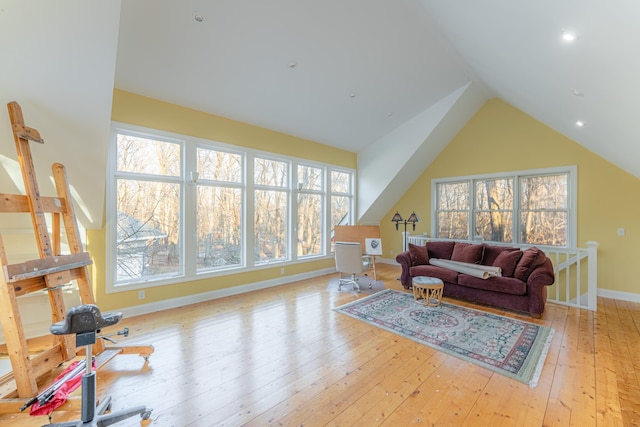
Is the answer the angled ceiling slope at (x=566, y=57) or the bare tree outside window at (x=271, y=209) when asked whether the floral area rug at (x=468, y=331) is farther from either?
the angled ceiling slope at (x=566, y=57)

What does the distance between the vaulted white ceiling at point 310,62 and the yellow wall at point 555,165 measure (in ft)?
1.20

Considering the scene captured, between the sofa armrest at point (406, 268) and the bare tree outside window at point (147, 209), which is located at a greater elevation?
the bare tree outside window at point (147, 209)

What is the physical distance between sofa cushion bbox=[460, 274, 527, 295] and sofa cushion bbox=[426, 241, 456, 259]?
94 cm

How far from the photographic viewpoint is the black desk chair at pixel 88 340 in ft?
5.03

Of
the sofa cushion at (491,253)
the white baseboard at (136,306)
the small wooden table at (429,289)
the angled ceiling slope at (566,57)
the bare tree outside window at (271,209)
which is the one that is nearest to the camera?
the angled ceiling slope at (566,57)

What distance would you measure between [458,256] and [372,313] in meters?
2.27

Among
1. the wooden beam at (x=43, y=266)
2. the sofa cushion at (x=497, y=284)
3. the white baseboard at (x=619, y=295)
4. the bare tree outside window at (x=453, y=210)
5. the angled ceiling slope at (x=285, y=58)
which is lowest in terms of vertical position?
the white baseboard at (x=619, y=295)

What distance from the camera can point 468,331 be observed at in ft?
10.7

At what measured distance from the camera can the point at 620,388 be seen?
7.17 feet

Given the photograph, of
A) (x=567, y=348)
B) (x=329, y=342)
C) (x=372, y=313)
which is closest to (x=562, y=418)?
(x=567, y=348)

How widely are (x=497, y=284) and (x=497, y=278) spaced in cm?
9

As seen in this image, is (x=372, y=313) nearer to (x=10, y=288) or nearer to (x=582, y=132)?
(x=10, y=288)

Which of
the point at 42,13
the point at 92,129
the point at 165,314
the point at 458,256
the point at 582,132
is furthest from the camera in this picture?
the point at 458,256

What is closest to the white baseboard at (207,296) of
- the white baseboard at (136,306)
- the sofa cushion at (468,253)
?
the white baseboard at (136,306)
